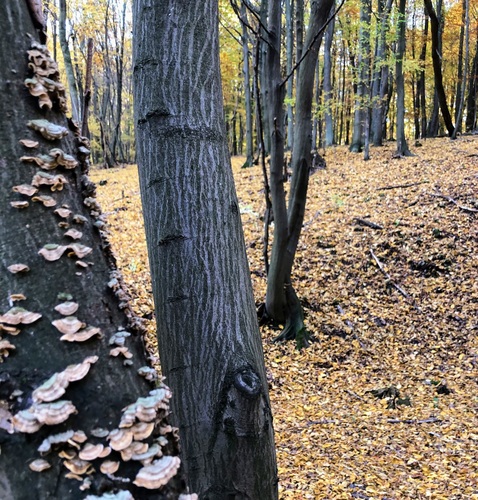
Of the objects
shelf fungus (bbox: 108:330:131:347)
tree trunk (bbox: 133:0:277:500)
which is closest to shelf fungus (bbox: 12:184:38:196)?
shelf fungus (bbox: 108:330:131:347)

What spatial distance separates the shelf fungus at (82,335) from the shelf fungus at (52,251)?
0.62ft

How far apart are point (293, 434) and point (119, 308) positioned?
12.8 ft

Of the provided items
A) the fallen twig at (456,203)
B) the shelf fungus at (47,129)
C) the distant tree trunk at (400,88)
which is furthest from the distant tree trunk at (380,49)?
the shelf fungus at (47,129)

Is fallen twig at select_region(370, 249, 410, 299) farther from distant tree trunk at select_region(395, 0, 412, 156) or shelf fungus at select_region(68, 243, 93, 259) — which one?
distant tree trunk at select_region(395, 0, 412, 156)

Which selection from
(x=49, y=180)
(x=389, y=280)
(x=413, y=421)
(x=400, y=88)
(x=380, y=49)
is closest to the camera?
(x=49, y=180)

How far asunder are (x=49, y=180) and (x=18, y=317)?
1.17 feet

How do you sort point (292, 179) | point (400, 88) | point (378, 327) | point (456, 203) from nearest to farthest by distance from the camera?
point (292, 179) < point (378, 327) < point (456, 203) < point (400, 88)

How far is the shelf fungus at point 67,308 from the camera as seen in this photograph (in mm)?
1025

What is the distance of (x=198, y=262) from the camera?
187 cm

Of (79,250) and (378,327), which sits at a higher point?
(79,250)

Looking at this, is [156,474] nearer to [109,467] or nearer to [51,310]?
[109,467]

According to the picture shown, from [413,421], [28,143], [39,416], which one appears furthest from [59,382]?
[413,421]

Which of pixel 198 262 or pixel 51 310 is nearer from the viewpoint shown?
pixel 51 310

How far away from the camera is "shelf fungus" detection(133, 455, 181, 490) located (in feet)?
3.17
